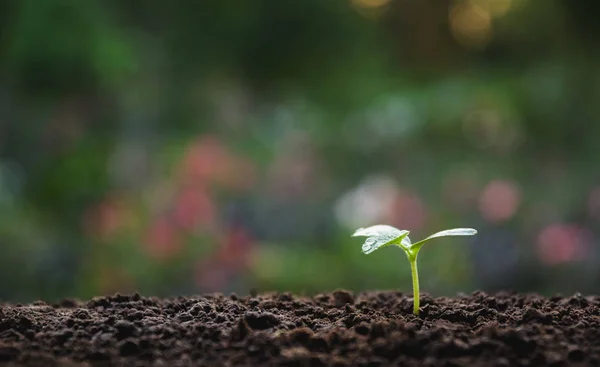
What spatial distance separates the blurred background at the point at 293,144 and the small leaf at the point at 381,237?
10.3ft

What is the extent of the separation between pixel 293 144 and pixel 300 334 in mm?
5023

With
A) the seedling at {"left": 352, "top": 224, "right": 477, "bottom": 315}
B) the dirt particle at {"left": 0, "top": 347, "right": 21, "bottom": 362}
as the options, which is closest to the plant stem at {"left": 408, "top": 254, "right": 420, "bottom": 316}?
the seedling at {"left": 352, "top": 224, "right": 477, "bottom": 315}

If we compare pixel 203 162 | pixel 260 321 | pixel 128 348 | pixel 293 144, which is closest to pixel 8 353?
pixel 128 348

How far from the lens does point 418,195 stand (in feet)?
19.4

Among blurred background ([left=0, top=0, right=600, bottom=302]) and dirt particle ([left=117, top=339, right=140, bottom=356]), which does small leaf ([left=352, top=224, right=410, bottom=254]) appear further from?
blurred background ([left=0, top=0, right=600, bottom=302])

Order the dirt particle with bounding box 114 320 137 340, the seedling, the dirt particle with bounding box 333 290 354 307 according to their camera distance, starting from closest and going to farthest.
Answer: the dirt particle with bounding box 114 320 137 340, the seedling, the dirt particle with bounding box 333 290 354 307

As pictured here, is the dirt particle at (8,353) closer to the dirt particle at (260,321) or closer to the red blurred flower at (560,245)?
the dirt particle at (260,321)

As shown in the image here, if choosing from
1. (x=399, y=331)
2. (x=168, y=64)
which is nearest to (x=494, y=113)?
(x=168, y=64)

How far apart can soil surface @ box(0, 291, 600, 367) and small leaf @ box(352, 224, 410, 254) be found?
14 centimetres

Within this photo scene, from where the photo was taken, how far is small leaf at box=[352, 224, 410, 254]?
1329 millimetres

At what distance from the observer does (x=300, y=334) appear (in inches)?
45.1

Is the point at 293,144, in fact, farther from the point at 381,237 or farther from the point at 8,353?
the point at 8,353

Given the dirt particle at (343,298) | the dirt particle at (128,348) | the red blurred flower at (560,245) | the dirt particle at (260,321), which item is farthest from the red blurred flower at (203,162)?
the dirt particle at (128,348)

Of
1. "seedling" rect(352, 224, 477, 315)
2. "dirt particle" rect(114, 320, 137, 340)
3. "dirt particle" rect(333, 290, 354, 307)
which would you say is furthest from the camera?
"dirt particle" rect(333, 290, 354, 307)
